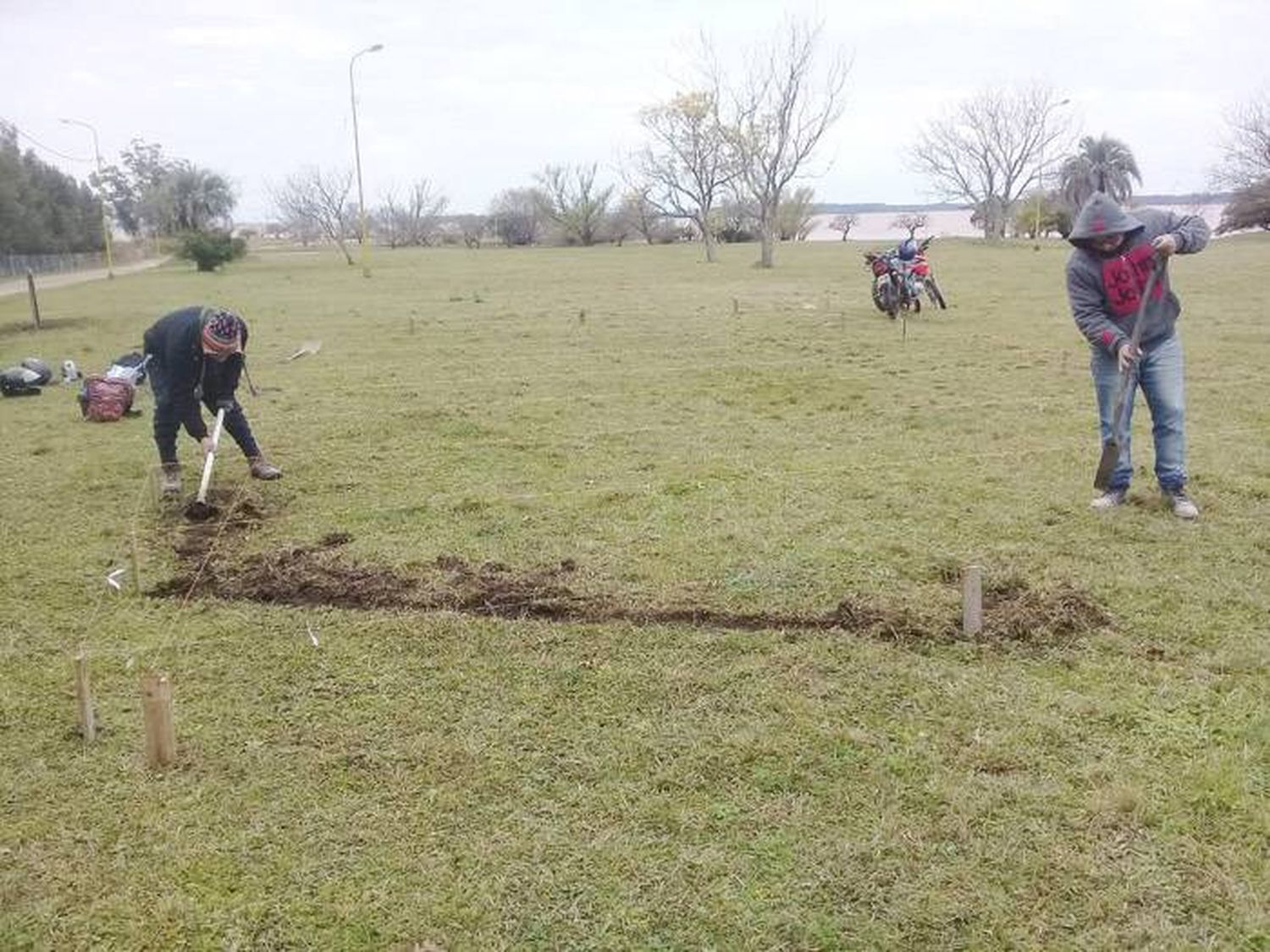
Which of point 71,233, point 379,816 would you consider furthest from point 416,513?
point 71,233

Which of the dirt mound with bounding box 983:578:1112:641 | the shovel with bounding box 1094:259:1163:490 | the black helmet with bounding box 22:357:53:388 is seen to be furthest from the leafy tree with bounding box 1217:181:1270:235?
the dirt mound with bounding box 983:578:1112:641

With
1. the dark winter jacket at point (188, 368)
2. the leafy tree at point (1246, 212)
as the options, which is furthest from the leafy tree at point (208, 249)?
the leafy tree at point (1246, 212)

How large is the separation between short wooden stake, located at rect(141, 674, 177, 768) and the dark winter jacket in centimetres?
334

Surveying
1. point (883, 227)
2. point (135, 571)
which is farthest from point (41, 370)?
point (883, 227)

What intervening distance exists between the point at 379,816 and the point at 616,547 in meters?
2.28

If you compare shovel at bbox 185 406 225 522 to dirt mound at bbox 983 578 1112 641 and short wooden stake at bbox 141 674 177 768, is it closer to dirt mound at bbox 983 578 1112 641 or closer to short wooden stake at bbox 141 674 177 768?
short wooden stake at bbox 141 674 177 768

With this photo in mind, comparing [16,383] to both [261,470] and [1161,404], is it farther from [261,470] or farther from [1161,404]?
[1161,404]

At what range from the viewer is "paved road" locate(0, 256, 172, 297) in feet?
95.3

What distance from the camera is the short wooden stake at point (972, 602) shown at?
150 inches

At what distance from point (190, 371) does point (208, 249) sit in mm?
34593

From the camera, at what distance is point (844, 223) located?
6116 cm

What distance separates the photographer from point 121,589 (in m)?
4.68

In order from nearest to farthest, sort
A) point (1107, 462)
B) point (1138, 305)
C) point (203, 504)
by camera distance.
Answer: point (1138, 305) → point (1107, 462) → point (203, 504)

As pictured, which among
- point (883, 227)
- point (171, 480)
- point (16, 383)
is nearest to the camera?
point (171, 480)
